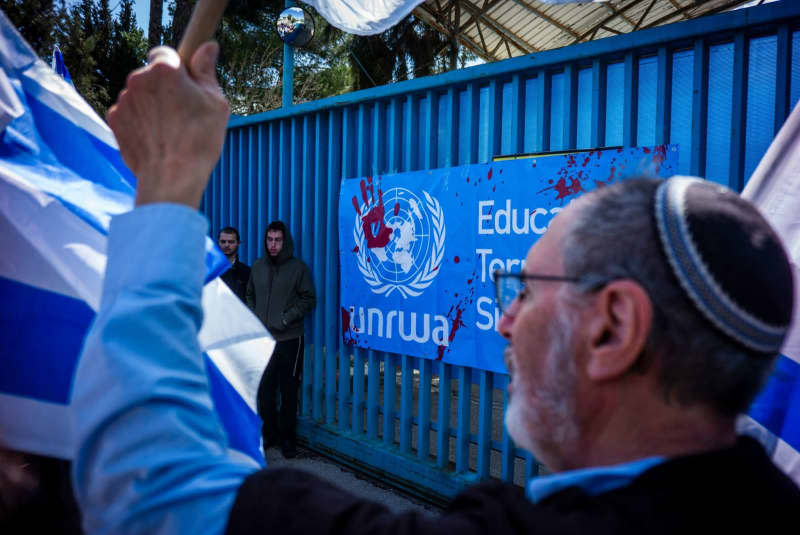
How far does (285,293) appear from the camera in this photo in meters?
5.09

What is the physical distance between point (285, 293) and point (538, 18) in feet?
26.1

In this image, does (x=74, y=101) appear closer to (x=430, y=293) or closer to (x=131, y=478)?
(x=131, y=478)

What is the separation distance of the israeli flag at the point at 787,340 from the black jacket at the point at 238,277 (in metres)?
4.51

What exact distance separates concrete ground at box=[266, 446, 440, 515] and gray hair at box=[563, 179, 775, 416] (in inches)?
132

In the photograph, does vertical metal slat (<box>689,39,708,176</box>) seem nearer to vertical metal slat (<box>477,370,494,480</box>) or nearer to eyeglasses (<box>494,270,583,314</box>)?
vertical metal slat (<box>477,370,494,480</box>)

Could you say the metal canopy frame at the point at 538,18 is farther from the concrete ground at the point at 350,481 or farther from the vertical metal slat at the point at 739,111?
the concrete ground at the point at 350,481

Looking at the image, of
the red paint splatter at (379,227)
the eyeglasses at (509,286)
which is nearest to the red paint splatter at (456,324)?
the red paint splatter at (379,227)

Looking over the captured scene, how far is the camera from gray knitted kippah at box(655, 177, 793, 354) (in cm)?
75

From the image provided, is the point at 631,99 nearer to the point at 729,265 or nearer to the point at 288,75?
the point at 729,265

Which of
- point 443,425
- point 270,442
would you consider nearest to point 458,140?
point 443,425

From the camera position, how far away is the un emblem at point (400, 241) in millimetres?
4211

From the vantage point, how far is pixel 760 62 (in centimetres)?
302

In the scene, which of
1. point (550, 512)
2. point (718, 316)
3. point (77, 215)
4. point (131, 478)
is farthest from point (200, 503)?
point (77, 215)

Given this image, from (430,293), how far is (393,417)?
3.80ft
